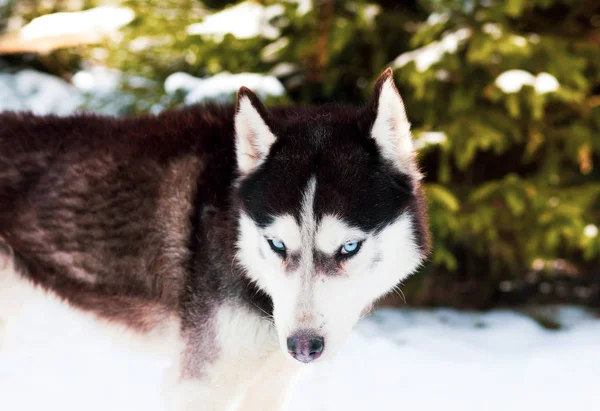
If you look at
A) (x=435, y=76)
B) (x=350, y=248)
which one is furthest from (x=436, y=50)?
(x=350, y=248)

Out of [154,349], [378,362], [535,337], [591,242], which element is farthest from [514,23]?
[154,349]

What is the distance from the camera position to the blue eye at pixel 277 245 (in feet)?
7.97

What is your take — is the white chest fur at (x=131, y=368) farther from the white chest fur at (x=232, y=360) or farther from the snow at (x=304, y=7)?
the snow at (x=304, y=7)

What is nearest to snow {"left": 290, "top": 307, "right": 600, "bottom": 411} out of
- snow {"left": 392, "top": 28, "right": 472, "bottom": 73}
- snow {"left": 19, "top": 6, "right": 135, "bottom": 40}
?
snow {"left": 392, "top": 28, "right": 472, "bottom": 73}

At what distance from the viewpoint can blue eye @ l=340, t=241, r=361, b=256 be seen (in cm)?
239

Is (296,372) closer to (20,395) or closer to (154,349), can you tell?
(154,349)

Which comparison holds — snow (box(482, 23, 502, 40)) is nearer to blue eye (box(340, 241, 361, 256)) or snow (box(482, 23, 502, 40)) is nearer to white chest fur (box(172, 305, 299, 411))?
blue eye (box(340, 241, 361, 256))

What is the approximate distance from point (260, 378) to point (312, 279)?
771mm

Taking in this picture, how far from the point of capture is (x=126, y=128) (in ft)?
10.2

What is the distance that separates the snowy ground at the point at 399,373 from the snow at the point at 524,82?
2.04 m

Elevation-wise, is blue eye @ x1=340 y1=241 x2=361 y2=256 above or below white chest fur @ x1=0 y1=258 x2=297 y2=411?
above

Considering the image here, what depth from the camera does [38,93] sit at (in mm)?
6227

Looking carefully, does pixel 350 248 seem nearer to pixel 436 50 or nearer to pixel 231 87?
pixel 231 87

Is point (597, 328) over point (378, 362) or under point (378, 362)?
under
